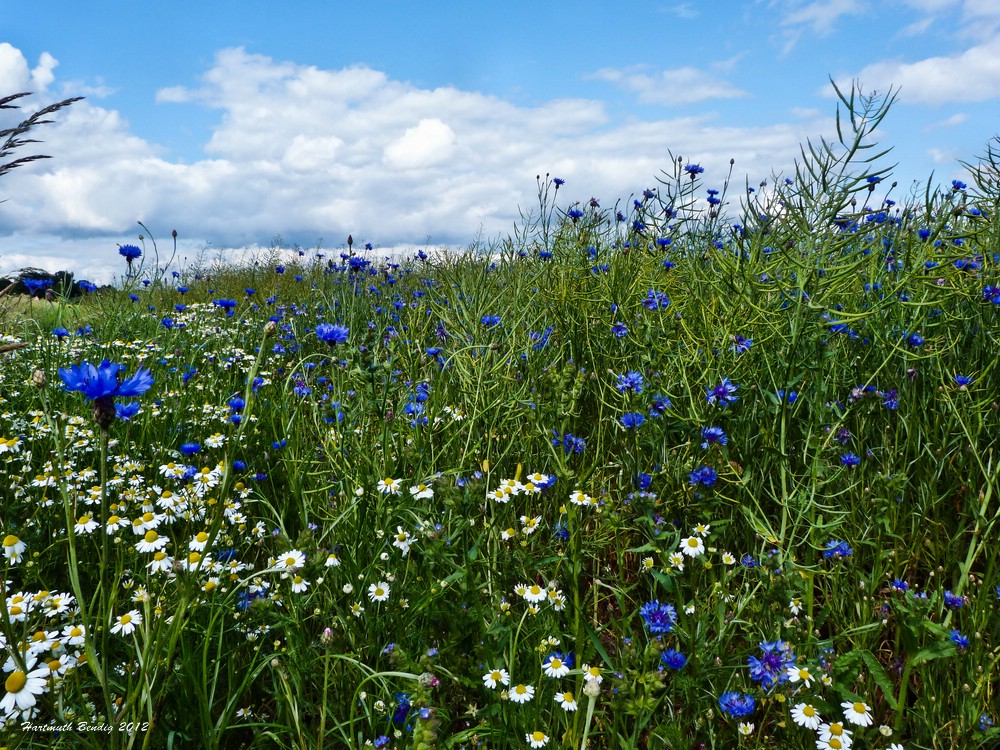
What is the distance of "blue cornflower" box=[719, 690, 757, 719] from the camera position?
4.16 ft

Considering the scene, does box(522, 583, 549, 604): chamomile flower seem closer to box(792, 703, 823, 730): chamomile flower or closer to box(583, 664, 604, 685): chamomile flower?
box(583, 664, 604, 685): chamomile flower

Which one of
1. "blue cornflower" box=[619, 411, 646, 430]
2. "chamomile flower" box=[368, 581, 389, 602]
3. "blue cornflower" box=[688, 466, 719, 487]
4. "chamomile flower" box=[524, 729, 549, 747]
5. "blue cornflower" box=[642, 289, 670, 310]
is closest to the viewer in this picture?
"chamomile flower" box=[524, 729, 549, 747]

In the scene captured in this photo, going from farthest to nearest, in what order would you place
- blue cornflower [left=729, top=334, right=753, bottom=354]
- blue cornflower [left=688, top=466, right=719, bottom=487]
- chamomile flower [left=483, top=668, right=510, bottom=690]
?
blue cornflower [left=729, top=334, right=753, bottom=354]
blue cornflower [left=688, top=466, right=719, bottom=487]
chamomile flower [left=483, top=668, right=510, bottom=690]

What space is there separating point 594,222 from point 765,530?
96.5 inches

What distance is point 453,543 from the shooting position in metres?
1.66

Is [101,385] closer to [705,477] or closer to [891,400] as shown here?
[705,477]

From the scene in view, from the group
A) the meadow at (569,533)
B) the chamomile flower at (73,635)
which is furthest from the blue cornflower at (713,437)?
the chamomile flower at (73,635)

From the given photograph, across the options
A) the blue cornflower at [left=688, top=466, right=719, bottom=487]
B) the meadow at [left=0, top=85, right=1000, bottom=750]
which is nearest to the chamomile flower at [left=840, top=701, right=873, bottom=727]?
the meadow at [left=0, top=85, right=1000, bottom=750]

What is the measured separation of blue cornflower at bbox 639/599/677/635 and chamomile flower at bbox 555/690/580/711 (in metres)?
0.25

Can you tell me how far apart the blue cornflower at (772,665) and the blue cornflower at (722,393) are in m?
0.75

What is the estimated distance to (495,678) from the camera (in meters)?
1.36

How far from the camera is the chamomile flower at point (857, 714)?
129 cm

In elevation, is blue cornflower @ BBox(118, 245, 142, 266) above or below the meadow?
above

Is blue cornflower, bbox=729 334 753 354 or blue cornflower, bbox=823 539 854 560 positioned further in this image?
blue cornflower, bbox=729 334 753 354
